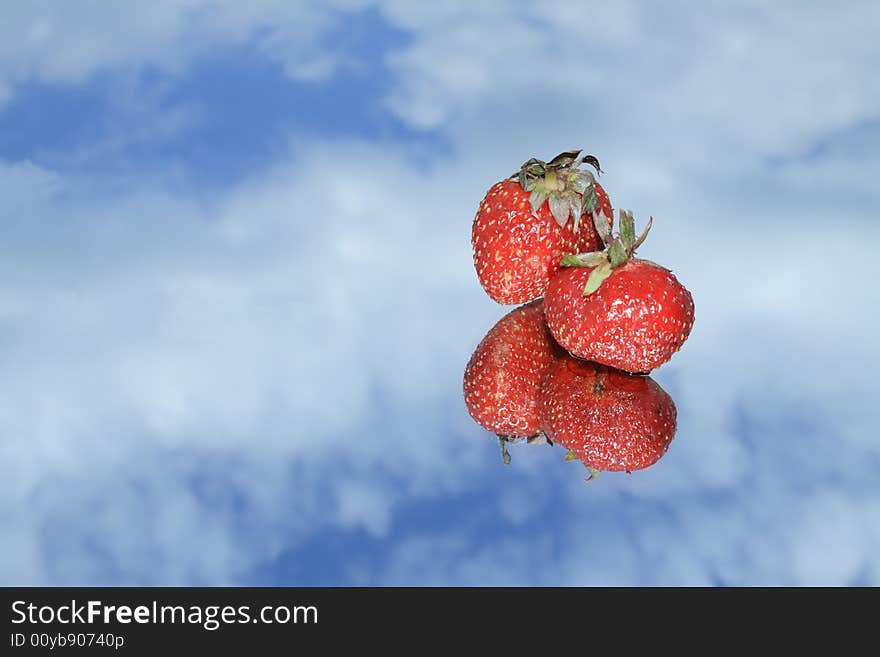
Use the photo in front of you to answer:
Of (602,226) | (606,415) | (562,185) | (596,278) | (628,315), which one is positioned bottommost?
(606,415)

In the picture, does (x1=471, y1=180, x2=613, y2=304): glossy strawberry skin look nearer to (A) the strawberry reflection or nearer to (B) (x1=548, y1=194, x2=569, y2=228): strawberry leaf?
(B) (x1=548, y1=194, x2=569, y2=228): strawberry leaf

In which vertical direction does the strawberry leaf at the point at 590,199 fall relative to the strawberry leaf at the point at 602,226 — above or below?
above

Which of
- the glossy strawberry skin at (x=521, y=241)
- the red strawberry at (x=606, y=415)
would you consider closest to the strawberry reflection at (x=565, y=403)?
the red strawberry at (x=606, y=415)

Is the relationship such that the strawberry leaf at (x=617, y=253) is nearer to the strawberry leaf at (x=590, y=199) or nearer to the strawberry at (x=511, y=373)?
the strawberry leaf at (x=590, y=199)

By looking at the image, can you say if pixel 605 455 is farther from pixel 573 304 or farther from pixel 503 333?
pixel 503 333

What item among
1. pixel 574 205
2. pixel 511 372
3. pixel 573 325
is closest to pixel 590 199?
pixel 574 205

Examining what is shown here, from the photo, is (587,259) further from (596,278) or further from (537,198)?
(537,198)

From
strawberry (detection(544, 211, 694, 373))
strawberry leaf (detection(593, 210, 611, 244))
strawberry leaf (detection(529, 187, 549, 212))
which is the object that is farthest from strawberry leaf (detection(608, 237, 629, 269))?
strawberry leaf (detection(529, 187, 549, 212))
